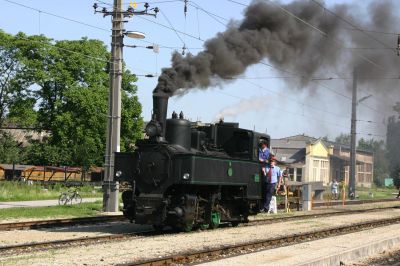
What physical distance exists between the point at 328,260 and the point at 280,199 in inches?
701

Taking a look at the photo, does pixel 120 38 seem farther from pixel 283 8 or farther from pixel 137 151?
pixel 137 151

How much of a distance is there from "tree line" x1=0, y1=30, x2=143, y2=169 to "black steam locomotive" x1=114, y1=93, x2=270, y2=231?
31931 mm

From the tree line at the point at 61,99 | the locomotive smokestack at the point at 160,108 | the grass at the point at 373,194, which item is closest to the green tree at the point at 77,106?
the tree line at the point at 61,99

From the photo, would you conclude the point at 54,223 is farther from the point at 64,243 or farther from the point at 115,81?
the point at 115,81

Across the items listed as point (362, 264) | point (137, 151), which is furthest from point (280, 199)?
point (362, 264)

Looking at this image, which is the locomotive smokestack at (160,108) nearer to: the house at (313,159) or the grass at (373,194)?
the grass at (373,194)

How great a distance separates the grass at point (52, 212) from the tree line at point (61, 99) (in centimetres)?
2539

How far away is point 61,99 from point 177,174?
36.7 m

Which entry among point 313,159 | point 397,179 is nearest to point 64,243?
point 397,179

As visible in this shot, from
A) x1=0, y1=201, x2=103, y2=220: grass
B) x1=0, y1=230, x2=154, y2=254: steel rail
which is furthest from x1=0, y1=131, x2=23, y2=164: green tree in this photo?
x1=0, y1=230, x2=154, y2=254: steel rail

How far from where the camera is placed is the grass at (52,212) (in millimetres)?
17881

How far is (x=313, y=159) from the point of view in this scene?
82.9m

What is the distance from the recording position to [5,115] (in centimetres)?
4947

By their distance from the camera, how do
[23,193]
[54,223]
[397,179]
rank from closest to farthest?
[54,223], [23,193], [397,179]
